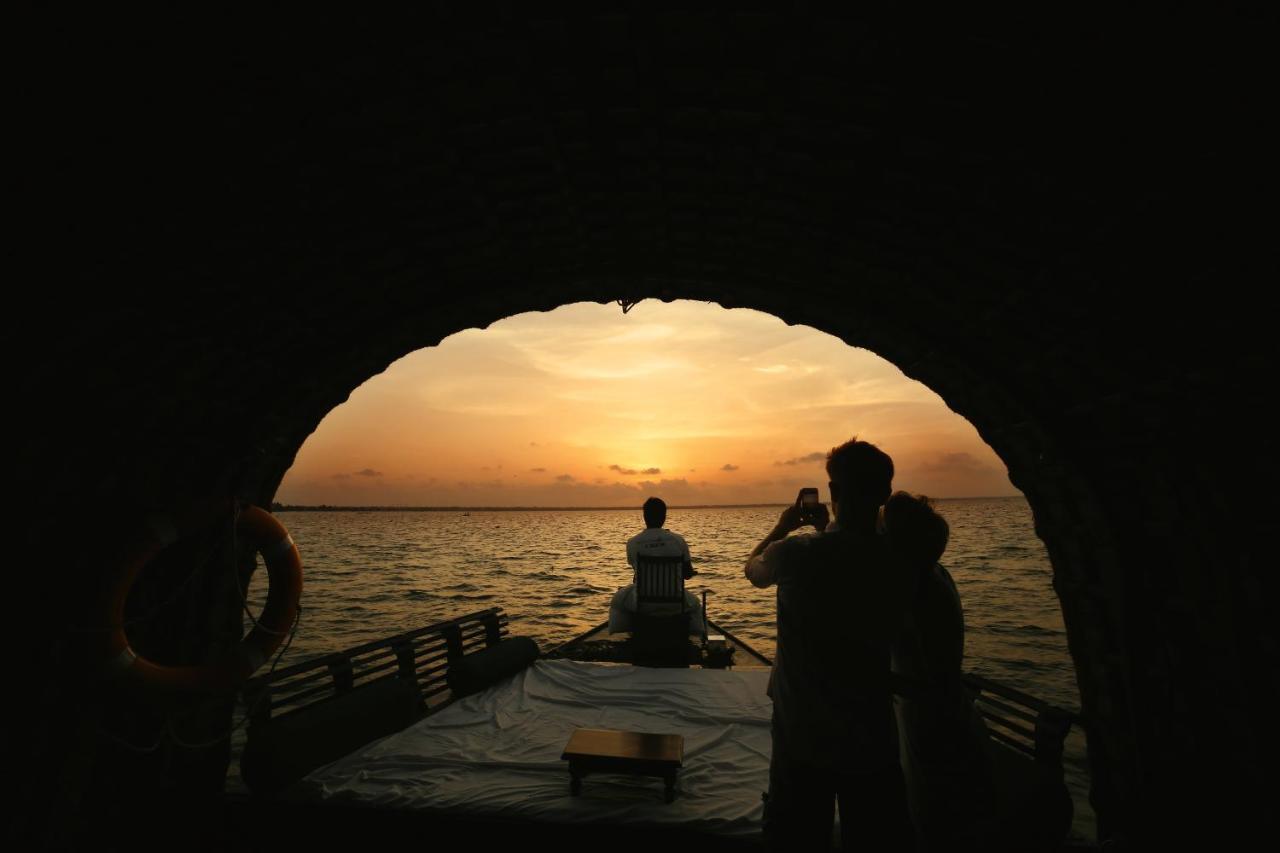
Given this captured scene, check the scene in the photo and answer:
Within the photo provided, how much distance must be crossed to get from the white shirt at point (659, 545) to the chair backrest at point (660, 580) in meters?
0.11

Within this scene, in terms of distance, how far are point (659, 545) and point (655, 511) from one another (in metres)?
0.58

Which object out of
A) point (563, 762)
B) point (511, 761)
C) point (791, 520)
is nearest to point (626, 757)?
point (563, 762)

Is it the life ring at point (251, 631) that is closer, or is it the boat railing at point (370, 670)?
the life ring at point (251, 631)

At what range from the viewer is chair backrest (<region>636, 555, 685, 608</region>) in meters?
9.02

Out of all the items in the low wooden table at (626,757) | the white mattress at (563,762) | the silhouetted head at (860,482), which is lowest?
the white mattress at (563,762)

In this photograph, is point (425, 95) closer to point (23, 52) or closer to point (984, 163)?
point (23, 52)

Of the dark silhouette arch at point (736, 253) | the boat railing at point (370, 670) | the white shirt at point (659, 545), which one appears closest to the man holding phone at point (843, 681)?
the dark silhouette arch at point (736, 253)

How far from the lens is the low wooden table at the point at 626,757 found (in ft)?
15.5

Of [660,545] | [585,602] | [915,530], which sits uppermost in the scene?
[915,530]

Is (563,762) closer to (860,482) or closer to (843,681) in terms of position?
(843,681)

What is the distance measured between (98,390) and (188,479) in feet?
4.50

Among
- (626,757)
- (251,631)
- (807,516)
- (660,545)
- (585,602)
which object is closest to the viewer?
(807,516)

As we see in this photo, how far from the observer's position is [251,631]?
449 centimetres

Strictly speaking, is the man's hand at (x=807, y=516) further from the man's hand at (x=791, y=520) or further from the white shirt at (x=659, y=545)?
the white shirt at (x=659, y=545)
